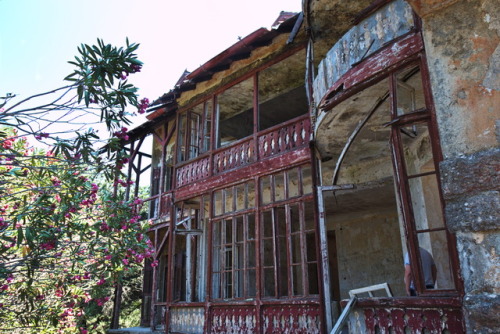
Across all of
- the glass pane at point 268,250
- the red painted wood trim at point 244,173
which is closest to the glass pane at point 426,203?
the red painted wood trim at point 244,173

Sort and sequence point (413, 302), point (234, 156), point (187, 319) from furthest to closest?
point (234, 156)
point (187, 319)
point (413, 302)

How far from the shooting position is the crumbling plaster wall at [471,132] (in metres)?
3.29

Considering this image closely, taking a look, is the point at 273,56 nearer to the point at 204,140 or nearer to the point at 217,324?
the point at 204,140

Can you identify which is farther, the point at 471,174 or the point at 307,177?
the point at 307,177

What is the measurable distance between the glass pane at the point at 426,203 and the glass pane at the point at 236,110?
4805mm

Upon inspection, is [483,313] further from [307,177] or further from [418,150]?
[307,177]

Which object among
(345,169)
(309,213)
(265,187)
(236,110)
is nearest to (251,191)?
(265,187)

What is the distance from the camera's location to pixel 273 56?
9586mm

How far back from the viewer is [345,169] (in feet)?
29.4

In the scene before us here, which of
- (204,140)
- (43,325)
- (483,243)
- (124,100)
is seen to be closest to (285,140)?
(204,140)

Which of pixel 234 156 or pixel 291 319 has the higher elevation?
pixel 234 156

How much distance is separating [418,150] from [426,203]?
3.18 ft

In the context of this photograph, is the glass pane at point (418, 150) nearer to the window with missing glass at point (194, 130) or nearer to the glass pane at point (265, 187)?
the glass pane at point (265, 187)

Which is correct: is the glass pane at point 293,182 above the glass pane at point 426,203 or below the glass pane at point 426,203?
above
